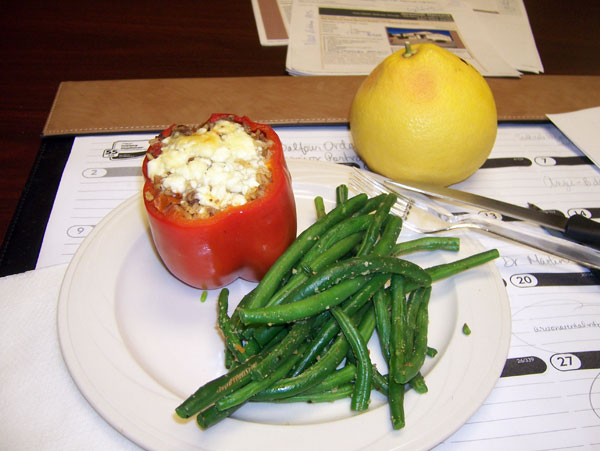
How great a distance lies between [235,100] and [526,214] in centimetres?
91

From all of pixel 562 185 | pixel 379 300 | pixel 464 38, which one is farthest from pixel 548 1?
pixel 379 300

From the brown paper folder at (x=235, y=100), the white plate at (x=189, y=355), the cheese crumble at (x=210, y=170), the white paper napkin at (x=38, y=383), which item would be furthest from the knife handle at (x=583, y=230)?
the white paper napkin at (x=38, y=383)

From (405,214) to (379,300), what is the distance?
1.07 ft

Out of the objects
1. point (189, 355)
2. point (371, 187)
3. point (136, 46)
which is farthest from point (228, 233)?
point (136, 46)

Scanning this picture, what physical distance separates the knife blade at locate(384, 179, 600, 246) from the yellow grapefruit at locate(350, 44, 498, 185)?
0.05 m

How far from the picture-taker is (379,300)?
915 mm

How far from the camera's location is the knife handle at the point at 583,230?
3.56ft

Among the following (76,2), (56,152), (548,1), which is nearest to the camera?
(56,152)

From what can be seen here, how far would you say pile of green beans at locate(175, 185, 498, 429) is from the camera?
0.80 meters

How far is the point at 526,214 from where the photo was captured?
1166 millimetres

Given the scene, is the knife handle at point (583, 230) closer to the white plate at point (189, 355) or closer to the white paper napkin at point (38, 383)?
the white plate at point (189, 355)

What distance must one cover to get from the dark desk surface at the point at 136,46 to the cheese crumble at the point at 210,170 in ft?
2.40

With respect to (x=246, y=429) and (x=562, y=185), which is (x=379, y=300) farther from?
(x=562, y=185)

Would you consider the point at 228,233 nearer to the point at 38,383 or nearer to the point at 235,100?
the point at 38,383
